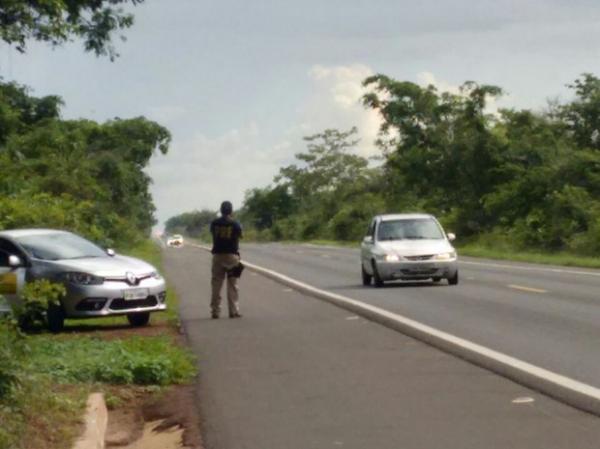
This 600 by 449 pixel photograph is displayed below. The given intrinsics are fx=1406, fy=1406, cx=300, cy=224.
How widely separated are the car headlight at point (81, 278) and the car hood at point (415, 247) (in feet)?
33.9

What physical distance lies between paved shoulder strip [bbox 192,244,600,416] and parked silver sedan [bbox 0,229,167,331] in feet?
10.9

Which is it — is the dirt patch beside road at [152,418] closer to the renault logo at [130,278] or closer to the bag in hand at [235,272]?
the renault logo at [130,278]

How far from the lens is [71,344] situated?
53.4ft

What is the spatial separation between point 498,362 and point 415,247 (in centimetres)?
1517

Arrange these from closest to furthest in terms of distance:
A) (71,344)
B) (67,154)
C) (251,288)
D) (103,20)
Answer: (71,344) < (103,20) < (251,288) < (67,154)

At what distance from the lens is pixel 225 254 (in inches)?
845

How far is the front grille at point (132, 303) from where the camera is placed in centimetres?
1956

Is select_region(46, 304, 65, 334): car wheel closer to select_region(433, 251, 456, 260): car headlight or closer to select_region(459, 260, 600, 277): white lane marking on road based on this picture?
select_region(433, 251, 456, 260): car headlight

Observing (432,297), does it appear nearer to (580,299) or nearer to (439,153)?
(580,299)

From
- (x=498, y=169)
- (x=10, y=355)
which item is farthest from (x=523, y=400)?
(x=498, y=169)

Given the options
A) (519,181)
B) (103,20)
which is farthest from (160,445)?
(519,181)

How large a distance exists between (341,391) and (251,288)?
19.0m

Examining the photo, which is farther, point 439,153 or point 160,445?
point 439,153

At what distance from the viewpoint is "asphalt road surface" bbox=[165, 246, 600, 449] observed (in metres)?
9.79
